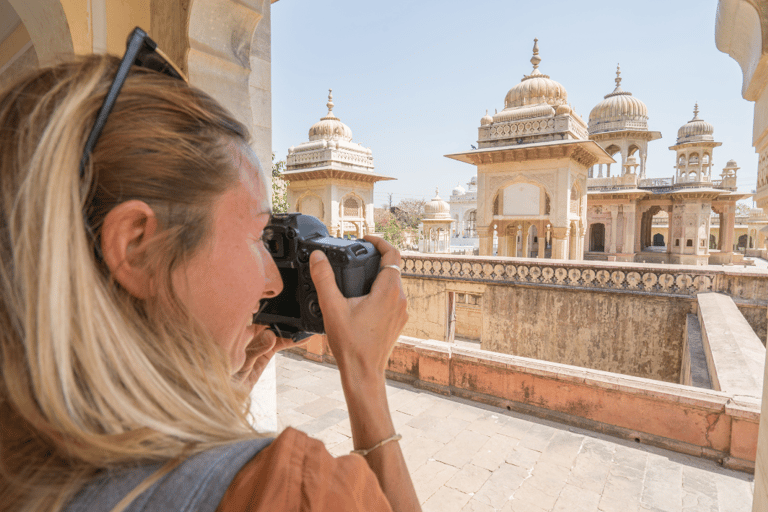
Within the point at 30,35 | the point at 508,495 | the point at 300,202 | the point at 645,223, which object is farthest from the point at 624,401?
the point at 645,223

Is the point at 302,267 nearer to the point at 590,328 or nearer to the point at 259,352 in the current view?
the point at 259,352

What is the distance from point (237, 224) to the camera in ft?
2.34

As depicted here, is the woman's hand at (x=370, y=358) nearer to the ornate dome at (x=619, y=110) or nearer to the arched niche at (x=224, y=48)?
the arched niche at (x=224, y=48)

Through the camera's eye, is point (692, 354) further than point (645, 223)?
No

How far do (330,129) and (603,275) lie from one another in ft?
43.2

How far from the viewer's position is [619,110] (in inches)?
907

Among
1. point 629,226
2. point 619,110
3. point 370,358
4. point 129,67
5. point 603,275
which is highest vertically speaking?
point 619,110

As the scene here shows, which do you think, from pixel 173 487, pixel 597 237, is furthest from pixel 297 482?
pixel 597 237

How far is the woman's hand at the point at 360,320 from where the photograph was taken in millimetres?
777

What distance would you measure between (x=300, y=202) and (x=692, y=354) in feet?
50.8

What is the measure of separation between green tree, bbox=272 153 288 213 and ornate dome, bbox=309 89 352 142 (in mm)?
2220

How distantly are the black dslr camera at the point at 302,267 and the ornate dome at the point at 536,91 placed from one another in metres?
14.2

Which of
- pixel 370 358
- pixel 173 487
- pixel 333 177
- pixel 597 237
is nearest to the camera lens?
pixel 173 487

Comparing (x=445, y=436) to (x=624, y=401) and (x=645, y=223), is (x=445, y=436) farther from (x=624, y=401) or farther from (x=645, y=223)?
(x=645, y=223)
